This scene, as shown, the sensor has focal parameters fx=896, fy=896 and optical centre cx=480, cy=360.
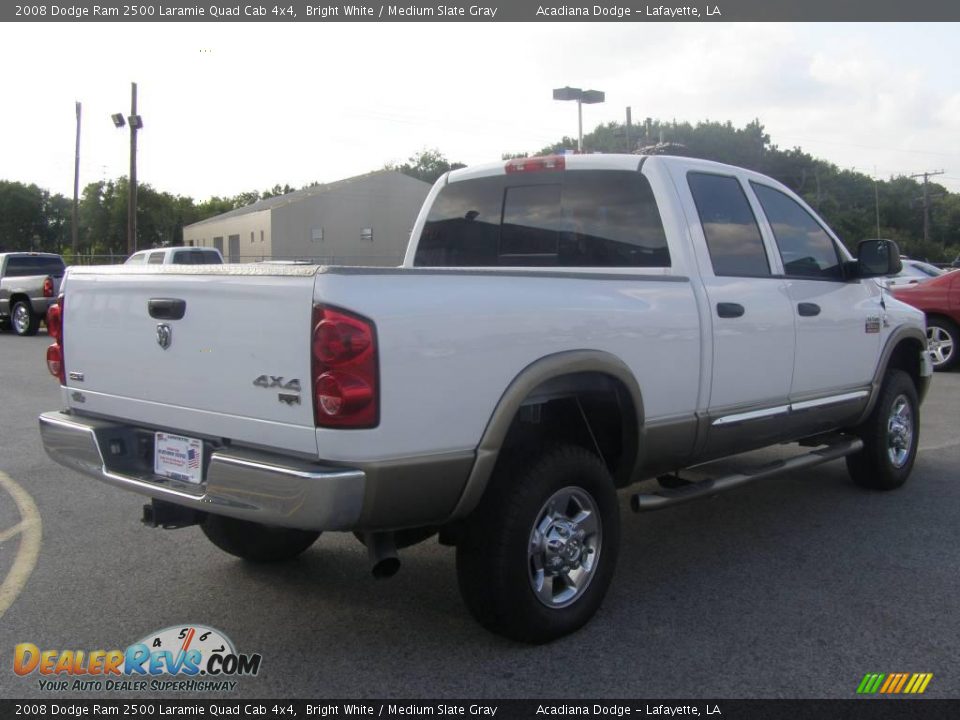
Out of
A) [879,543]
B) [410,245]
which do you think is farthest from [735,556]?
[410,245]

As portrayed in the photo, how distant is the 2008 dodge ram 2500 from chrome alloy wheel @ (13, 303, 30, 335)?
17474 millimetres

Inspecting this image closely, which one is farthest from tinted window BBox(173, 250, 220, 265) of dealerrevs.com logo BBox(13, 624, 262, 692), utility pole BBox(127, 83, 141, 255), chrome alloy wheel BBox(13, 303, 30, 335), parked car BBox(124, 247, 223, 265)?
dealerrevs.com logo BBox(13, 624, 262, 692)

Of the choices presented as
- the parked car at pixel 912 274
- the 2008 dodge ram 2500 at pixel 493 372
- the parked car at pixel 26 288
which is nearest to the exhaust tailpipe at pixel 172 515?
the 2008 dodge ram 2500 at pixel 493 372

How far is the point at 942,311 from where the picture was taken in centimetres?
1265

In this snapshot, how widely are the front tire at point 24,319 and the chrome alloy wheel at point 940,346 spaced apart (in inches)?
703

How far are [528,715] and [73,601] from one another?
228 cm

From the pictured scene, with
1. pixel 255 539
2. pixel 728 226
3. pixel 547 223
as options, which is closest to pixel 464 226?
pixel 547 223

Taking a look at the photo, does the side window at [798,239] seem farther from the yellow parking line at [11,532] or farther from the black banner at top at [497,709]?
the yellow parking line at [11,532]

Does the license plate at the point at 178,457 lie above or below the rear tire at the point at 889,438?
above

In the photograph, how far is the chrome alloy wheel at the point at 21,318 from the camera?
20047 millimetres

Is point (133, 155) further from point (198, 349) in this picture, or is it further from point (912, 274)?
point (198, 349)

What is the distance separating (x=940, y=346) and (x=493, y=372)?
37.3 ft

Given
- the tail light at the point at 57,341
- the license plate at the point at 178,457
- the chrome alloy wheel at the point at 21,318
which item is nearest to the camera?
the license plate at the point at 178,457

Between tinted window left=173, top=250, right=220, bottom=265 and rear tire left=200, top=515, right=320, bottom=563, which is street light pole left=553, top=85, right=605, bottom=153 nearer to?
rear tire left=200, top=515, right=320, bottom=563
